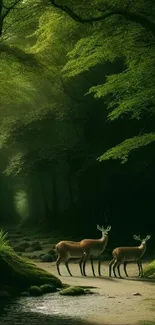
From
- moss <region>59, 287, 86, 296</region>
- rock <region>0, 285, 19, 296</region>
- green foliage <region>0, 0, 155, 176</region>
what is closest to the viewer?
rock <region>0, 285, 19, 296</region>

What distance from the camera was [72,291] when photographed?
10.0 m

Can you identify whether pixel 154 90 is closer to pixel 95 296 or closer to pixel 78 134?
pixel 95 296

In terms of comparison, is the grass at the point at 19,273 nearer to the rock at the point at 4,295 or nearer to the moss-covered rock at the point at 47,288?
the moss-covered rock at the point at 47,288

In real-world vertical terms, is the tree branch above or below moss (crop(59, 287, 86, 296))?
above

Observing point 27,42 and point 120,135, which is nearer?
point 120,135

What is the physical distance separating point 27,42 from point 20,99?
527 centimetres

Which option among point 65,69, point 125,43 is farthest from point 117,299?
point 65,69

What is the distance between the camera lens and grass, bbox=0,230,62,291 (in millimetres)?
10180

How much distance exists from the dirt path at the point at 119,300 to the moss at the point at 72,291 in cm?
40

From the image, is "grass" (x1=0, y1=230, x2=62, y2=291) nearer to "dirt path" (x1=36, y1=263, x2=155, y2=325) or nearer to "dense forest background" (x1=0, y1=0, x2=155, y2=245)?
"dirt path" (x1=36, y1=263, x2=155, y2=325)

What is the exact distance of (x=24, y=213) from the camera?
45.5m

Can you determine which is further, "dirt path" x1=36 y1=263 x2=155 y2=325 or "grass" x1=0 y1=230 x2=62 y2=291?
"grass" x1=0 y1=230 x2=62 y2=291

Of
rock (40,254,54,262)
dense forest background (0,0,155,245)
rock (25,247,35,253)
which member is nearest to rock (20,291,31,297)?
dense forest background (0,0,155,245)

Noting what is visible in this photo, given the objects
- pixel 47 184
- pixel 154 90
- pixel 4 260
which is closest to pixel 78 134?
pixel 47 184
